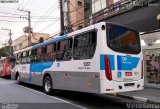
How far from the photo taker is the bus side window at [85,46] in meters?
10.8

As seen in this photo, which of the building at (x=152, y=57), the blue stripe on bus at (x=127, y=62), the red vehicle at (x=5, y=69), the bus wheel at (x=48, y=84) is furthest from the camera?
the red vehicle at (x=5, y=69)

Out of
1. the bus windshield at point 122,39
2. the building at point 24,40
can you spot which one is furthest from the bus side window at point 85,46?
the building at point 24,40

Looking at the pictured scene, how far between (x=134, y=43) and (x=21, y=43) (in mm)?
57693

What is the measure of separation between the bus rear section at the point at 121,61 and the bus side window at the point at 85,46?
0.64m

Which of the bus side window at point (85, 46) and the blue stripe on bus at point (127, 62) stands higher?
the bus side window at point (85, 46)

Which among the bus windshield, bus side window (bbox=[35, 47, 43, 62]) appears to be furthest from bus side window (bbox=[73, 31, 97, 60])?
bus side window (bbox=[35, 47, 43, 62])

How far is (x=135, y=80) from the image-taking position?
439 inches

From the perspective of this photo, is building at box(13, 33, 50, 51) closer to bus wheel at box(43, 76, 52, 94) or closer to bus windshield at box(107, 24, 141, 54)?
bus wheel at box(43, 76, 52, 94)

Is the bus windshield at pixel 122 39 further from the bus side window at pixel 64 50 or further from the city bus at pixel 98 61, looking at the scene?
the bus side window at pixel 64 50

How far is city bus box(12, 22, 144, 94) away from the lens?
33.5ft

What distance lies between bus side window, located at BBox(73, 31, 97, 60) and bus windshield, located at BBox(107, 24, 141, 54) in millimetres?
641

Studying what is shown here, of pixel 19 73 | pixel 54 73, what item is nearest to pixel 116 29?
pixel 54 73

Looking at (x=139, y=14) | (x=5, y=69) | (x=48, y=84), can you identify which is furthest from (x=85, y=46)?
(x=5, y=69)

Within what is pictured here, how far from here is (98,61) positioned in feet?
33.7
